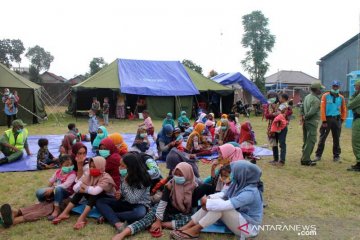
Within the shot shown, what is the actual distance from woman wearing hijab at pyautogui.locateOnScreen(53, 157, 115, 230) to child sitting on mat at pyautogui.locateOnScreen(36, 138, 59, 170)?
2979mm

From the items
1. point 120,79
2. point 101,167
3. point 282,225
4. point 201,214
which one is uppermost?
point 120,79

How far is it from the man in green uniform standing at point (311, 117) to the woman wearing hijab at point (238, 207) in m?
3.95

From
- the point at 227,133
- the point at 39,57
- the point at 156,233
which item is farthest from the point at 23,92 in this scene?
the point at 39,57

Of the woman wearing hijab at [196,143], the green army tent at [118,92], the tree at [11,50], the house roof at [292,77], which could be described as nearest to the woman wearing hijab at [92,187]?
the woman wearing hijab at [196,143]

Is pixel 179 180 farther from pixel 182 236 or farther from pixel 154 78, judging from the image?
pixel 154 78

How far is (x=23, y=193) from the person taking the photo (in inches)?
209

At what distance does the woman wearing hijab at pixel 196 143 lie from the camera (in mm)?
7543

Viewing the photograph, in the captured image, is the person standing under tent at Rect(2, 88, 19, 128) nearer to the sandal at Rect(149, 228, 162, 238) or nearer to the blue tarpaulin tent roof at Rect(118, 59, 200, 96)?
the blue tarpaulin tent roof at Rect(118, 59, 200, 96)

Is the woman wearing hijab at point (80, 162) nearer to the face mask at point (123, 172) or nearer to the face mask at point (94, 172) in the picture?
the face mask at point (94, 172)

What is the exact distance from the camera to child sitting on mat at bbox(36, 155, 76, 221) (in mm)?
4305

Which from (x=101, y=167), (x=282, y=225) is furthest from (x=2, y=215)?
(x=282, y=225)

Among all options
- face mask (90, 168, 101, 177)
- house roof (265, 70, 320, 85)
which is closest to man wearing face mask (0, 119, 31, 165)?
face mask (90, 168, 101, 177)

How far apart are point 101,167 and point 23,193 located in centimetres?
190

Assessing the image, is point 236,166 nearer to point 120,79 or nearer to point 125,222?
point 125,222
